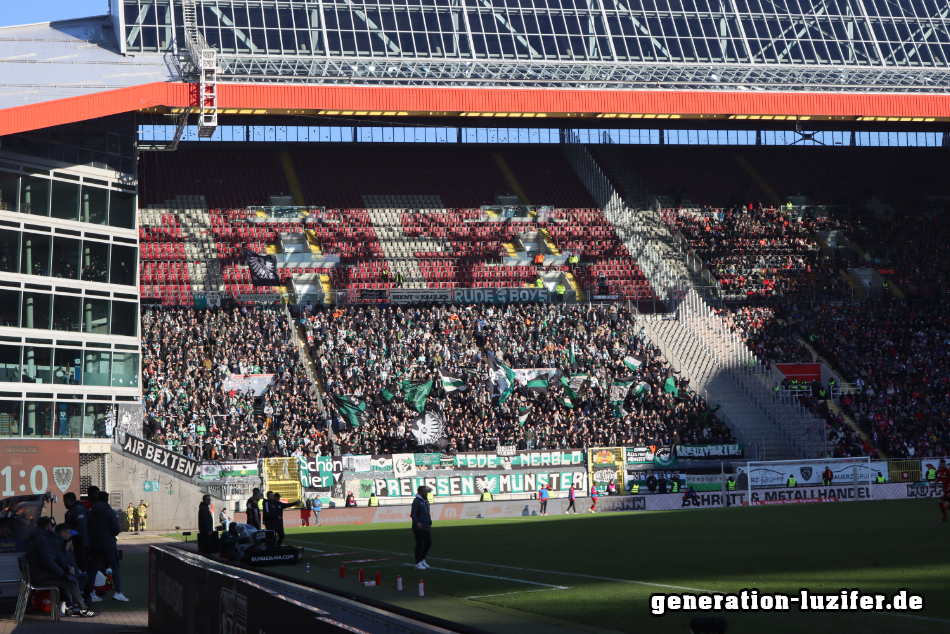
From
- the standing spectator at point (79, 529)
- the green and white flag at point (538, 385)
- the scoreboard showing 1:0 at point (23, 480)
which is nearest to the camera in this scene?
the standing spectator at point (79, 529)

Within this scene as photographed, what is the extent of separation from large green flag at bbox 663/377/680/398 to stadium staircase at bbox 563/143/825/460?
4.88ft

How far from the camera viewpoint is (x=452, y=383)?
47250 mm

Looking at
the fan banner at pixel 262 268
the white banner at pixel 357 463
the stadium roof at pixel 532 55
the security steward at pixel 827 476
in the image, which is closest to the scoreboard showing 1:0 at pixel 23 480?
the white banner at pixel 357 463

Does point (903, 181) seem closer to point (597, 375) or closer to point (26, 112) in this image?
point (597, 375)

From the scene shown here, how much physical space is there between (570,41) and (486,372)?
1821 centimetres

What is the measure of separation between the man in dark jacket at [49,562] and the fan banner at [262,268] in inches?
1506

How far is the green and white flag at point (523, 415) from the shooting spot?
1818 inches

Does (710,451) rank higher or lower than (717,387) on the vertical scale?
lower

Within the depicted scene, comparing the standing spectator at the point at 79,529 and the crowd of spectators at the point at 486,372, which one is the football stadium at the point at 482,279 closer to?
the crowd of spectators at the point at 486,372

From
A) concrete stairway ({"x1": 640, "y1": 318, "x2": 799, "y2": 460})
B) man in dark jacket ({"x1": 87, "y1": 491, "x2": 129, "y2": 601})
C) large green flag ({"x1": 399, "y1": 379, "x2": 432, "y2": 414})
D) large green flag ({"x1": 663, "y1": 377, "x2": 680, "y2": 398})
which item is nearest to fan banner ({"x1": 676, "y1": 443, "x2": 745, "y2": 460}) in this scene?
concrete stairway ({"x1": 640, "y1": 318, "x2": 799, "y2": 460})

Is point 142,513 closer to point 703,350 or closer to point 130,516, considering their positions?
point 130,516

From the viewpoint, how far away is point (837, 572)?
16.8 meters

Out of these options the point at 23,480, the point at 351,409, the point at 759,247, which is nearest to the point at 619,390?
the point at 351,409

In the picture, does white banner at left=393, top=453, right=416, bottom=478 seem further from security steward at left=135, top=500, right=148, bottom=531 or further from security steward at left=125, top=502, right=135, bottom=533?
security steward at left=125, top=502, right=135, bottom=533
